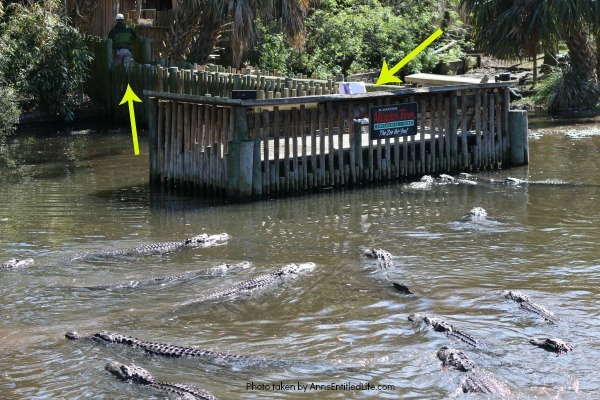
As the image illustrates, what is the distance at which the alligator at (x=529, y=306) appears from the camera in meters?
9.20

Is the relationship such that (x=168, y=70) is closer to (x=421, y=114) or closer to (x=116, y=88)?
(x=116, y=88)

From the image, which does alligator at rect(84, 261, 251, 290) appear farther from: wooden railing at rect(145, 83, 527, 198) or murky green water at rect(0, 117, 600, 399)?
wooden railing at rect(145, 83, 527, 198)

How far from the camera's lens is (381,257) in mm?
11289

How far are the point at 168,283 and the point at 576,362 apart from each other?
4371 mm

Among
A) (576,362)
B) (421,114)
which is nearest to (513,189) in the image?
(421,114)

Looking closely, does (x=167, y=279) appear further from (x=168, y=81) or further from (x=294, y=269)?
(x=168, y=81)

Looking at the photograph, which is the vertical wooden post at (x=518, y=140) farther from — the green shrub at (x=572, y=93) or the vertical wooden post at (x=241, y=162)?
the green shrub at (x=572, y=93)

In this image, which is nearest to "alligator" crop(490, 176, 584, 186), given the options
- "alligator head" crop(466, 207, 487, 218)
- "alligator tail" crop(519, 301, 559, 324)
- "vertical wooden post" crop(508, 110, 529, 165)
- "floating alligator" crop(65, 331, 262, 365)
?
"vertical wooden post" crop(508, 110, 529, 165)

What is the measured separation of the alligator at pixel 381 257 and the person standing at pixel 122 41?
14116 millimetres

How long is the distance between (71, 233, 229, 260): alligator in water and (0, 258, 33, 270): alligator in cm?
54

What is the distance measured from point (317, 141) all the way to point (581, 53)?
400 inches

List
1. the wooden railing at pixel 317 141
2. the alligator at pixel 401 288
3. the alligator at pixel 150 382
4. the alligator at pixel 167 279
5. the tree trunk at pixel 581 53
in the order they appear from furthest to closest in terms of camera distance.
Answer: the tree trunk at pixel 581 53 → the wooden railing at pixel 317 141 → the alligator at pixel 167 279 → the alligator at pixel 401 288 → the alligator at pixel 150 382

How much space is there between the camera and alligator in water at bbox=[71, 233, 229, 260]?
11656 mm

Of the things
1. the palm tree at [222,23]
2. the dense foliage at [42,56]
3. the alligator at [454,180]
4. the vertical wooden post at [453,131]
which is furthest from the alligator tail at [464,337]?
the palm tree at [222,23]
